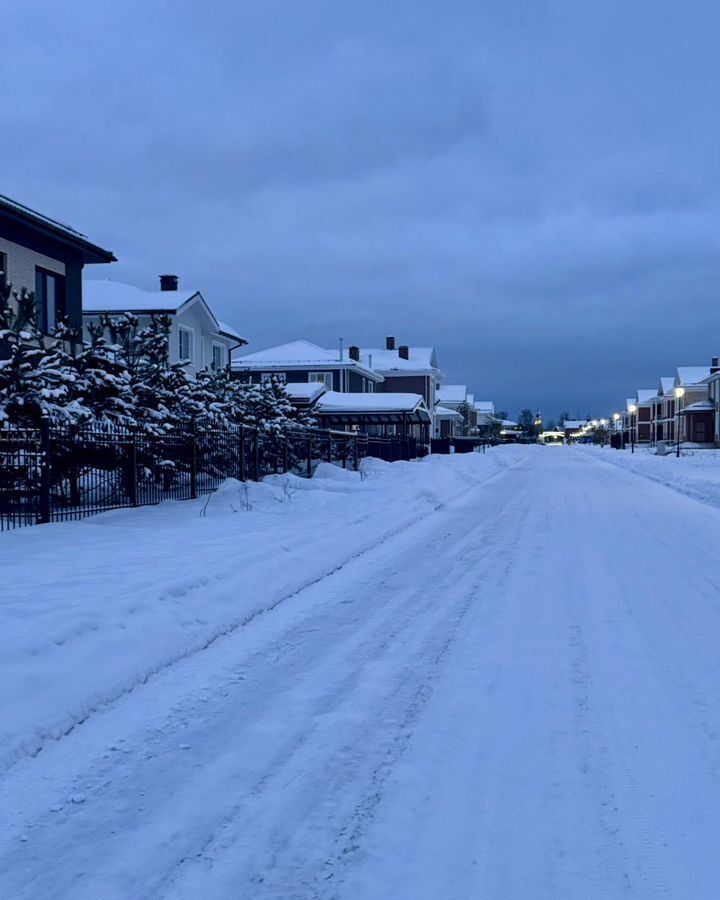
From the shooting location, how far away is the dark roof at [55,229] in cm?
1887

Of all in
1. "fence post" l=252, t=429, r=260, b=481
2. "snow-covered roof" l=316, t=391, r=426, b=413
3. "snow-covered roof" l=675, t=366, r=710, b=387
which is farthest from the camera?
"snow-covered roof" l=675, t=366, r=710, b=387

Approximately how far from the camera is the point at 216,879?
115 inches

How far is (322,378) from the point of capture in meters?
54.7

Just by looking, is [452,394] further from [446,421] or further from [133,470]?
[133,470]

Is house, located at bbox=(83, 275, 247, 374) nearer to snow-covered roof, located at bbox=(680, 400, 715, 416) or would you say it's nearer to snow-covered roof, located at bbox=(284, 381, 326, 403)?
snow-covered roof, located at bbox=(284, 381, 326, 403)

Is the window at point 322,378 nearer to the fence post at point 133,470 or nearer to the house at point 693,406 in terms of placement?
the house at point 693,406

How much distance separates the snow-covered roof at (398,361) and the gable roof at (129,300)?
34.6 meters

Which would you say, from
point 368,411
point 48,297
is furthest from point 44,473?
point 368,411

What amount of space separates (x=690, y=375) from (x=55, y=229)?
8032 cm

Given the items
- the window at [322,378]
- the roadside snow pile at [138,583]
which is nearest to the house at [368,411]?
the window at [322,378]

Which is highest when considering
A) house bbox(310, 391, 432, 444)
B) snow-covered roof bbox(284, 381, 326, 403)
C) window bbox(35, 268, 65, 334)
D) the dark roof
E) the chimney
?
the chimney

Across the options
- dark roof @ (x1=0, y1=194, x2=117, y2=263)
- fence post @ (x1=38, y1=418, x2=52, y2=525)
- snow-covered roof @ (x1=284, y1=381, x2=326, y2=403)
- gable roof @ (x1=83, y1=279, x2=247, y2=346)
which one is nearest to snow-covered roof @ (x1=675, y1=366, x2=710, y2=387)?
snow-covered roof @ (x1=284, y1=381, x2=326, y2=403)

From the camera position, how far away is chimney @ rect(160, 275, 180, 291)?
36656 mm

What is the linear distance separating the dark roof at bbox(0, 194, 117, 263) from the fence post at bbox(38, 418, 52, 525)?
30.4 feet
